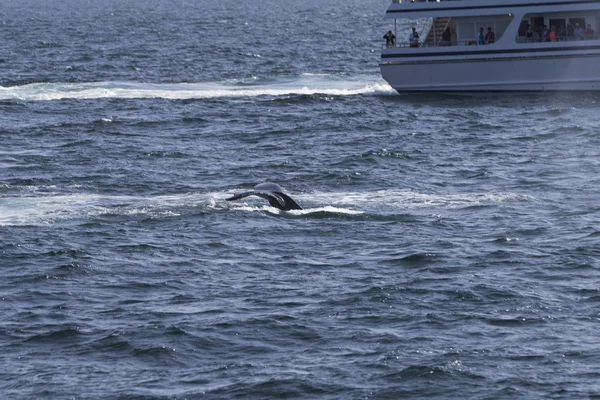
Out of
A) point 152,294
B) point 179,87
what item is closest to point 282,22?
point 179,87

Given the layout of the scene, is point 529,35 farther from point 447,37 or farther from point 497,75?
point 447,37

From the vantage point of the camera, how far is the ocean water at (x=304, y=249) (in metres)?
27.0

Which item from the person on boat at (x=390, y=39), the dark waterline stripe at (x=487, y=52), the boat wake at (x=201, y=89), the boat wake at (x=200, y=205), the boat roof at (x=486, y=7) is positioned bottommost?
the boat wake at (x=201, y=89)

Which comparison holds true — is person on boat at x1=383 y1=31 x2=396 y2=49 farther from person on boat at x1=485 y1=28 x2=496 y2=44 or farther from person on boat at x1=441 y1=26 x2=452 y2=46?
person on boat at x1=485 y1=28 x2=496 y2=44

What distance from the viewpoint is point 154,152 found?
54.7 meters

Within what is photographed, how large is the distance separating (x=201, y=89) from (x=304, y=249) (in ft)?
141

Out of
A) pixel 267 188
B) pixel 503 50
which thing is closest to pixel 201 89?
pixel 503 50

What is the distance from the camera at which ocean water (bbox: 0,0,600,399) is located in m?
27.0

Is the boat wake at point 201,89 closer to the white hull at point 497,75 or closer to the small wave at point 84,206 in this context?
the white hull at point 497,75

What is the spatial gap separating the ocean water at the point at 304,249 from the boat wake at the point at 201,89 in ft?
8.37

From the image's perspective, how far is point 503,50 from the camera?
68.9m

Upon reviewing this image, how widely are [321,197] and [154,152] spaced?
13.0m

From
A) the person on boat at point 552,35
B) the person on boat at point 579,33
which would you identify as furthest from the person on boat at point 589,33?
the person on boat at point 552,35

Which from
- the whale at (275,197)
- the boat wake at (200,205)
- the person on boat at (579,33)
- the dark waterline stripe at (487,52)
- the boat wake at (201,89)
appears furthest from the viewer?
the boat wake at (201,89)
